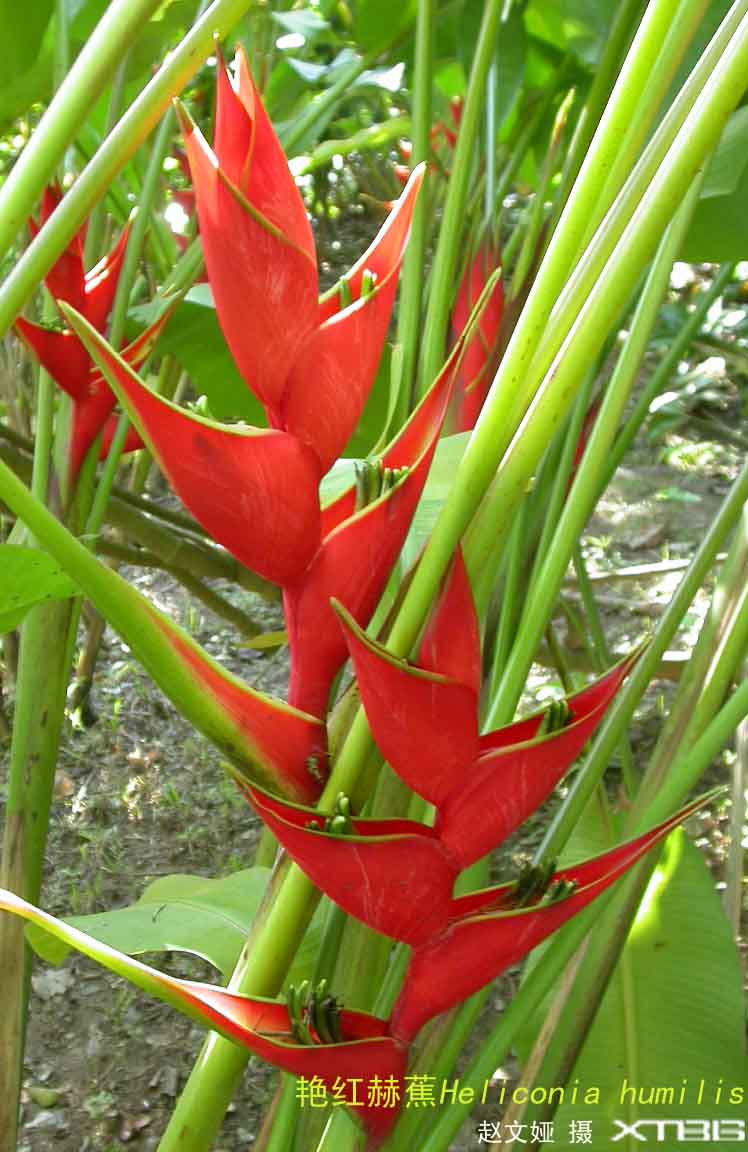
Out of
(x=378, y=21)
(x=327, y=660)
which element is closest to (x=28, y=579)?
(x=327, y=660)

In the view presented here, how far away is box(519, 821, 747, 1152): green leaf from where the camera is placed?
0.67 metres

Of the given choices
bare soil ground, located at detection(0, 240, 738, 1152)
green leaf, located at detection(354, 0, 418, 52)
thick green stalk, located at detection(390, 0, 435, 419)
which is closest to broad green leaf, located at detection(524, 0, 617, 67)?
green leaf, located at detection(354, 0, 418, 52)

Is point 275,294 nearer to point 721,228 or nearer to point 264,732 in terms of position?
point 264,732

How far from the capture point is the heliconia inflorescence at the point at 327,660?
314 millimetres

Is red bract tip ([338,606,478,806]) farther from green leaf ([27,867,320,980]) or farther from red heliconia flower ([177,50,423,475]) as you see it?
green leaf ([27,867,320,980])

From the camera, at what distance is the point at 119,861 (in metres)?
1.37

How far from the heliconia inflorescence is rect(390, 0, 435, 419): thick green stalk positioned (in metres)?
0.13

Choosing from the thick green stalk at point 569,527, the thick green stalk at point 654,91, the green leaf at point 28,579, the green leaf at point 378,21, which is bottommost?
the green leaf at point 28,579

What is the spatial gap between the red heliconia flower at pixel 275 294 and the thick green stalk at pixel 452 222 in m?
0.17

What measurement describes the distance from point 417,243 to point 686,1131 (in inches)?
20.0

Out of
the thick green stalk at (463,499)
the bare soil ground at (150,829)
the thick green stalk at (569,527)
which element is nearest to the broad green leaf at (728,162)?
the thick green stalk at (569,527)

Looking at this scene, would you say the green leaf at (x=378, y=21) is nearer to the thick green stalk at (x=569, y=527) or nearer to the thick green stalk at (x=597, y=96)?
the thick green stalk at (x=597, y=96)

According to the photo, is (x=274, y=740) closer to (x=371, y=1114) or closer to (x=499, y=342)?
(x=371, y=1114)

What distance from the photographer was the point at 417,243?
0.57 metres
